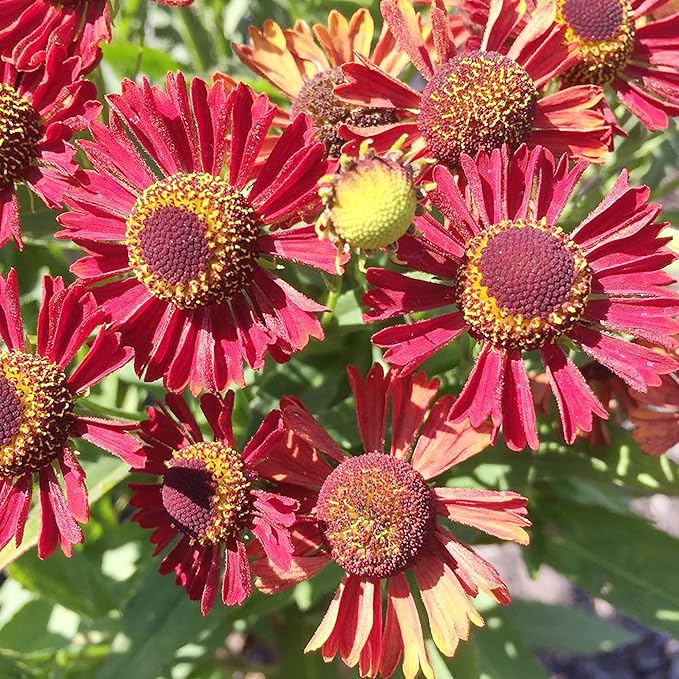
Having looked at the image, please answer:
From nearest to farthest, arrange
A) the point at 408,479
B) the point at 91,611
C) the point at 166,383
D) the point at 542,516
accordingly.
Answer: the point at 166,383 → the point at 408,479 → the point at 91,611 → the point at 542,516

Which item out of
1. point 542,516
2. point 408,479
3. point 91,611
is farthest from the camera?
point 542,516

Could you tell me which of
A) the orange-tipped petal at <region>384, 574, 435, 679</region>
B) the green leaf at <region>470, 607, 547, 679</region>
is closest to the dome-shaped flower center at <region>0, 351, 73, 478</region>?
the orange-tipped petal at <region>384, 574, 435, 679</region>

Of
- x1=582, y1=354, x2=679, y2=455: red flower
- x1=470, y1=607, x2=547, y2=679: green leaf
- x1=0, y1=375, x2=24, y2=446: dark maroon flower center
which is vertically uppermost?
x1=0, y1=375, x2=24, y2=446: dark maroon flower center

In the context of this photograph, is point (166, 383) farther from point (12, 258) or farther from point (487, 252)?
point (12, 258)

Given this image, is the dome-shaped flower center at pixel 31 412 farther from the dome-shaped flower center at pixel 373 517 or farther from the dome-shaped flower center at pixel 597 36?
the dome-shaped flower center at pixel 597 36

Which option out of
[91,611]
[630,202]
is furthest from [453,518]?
[91,611]

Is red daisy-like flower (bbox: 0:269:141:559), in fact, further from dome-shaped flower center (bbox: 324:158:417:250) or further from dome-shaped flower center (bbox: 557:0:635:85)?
dome-shaped flower center (bbox: 557:0:635:85)
